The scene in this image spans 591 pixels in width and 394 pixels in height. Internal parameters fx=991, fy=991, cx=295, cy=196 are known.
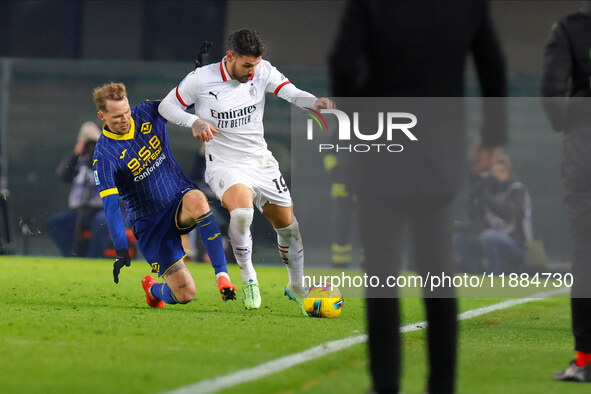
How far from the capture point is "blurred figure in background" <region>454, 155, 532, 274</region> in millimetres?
12000

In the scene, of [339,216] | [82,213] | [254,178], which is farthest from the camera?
[82,213]

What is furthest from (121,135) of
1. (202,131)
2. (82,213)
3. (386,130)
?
(82,213)

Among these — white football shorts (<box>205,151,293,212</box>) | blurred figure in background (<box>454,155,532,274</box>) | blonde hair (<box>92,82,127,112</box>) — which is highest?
blonde hair (<box>92,82,127,112</box>)

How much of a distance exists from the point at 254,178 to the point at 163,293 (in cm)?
108

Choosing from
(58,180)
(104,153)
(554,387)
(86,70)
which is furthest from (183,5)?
(554,387)

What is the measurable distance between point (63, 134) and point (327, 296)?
7.48 metres

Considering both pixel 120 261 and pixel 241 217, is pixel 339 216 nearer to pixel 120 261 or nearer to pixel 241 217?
pixel 241 217

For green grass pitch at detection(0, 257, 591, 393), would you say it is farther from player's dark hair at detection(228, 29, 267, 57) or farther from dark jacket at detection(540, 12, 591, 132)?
player's dark hair at detection(228, 29, 267, 57)

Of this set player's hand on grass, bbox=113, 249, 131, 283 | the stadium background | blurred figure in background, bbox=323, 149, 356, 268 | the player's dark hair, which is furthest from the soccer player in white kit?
the stadium background

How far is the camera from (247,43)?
689 cm

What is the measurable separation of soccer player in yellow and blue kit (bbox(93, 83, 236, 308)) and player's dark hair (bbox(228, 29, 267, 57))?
848mm

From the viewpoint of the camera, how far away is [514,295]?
32.8 ft

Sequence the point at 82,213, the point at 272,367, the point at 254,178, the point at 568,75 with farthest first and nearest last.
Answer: the point at 82,213
the point at 254,178
the point at 272,367
the point at 568,75

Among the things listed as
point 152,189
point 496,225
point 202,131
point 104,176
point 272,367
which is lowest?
point 496,225
